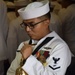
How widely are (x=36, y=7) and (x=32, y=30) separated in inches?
6.2

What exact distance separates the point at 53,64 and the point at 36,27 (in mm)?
253

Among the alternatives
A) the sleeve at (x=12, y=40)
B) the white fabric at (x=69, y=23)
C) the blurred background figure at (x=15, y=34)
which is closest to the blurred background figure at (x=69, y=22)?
the white fabric at (x=69, y=23)

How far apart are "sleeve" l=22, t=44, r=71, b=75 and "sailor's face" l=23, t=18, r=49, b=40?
0.14 meters

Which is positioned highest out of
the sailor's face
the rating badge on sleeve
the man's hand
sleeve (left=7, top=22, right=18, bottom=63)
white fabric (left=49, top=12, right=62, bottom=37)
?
the sailor's face

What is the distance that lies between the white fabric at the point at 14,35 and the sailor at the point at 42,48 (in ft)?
3.14

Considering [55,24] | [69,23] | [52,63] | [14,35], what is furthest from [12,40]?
[52,63]

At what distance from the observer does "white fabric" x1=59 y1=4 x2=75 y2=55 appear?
103 inches

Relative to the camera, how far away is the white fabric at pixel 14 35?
2500 millimetres

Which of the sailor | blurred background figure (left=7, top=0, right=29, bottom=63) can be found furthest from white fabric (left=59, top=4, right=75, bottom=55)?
the sailor

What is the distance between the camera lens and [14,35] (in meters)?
2.57

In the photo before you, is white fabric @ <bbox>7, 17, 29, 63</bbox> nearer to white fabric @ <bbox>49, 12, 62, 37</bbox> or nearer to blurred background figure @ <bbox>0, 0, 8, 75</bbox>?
blurred background figure @ <bbox>0, 0, 8, 75</bbox>

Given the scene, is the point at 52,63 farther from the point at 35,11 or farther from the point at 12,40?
the point at 12,40

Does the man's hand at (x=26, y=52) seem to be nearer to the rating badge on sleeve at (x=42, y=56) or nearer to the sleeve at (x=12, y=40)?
the rating badge on sleeve at (x=42, y=56)

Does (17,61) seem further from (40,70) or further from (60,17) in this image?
(60,17)
